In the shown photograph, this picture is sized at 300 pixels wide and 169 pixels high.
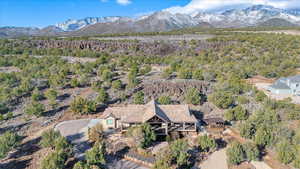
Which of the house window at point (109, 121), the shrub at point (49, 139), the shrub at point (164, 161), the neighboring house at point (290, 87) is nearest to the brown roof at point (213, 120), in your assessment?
the shrub at point (164, 161)

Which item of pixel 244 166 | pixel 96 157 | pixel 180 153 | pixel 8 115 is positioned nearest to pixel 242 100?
pixel 244 166

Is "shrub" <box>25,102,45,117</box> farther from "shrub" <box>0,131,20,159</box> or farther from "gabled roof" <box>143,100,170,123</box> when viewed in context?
"gabled roof" <box>143,100,170,123</box>

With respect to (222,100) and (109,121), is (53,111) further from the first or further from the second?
(222,100)

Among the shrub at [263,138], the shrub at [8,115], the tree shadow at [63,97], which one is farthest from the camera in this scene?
the tree shadow at [63,97]

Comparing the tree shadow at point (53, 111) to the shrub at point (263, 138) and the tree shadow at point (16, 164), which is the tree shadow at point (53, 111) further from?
the shrub at point (263, 138)

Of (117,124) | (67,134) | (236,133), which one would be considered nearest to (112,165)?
(117,124)

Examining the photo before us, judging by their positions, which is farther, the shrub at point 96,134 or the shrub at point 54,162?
the shrub at point 96,134

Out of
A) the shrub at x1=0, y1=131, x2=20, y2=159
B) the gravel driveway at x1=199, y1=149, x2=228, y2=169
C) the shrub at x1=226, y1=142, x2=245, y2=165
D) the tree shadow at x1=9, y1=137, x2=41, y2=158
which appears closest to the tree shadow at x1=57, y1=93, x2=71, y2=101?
the tree shadow at x1=9, y1=137, x2=41, y2=158

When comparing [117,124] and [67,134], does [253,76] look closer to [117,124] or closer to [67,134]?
[117,124]
